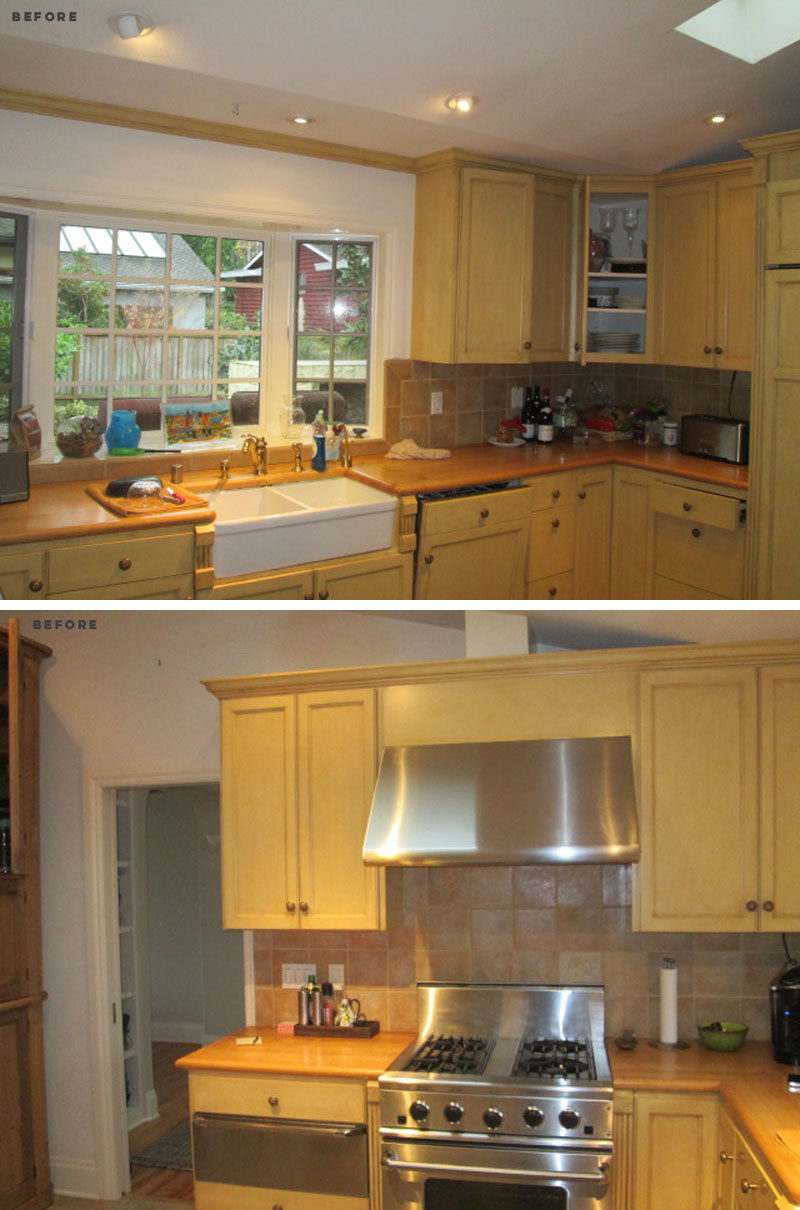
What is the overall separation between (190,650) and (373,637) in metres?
0.86

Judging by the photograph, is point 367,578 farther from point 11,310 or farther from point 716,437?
point 716,437

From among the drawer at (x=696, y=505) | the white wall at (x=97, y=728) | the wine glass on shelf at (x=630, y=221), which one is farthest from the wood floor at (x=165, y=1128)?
the wine glass on shelf at (x=630, y=221)

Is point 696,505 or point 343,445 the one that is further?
point 343,445

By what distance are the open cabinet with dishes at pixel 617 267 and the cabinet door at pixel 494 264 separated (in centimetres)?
38

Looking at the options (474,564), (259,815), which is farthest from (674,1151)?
(474,564)

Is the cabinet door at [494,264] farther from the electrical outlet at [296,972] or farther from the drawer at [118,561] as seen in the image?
the electrical outlet at [296,972]

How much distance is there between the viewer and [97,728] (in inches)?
199

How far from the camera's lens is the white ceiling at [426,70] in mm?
3420

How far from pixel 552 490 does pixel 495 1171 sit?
116 inches

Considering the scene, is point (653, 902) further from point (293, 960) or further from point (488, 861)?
point (293, 960)

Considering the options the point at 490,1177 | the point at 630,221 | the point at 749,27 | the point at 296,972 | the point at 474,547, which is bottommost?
the point at 490,1177

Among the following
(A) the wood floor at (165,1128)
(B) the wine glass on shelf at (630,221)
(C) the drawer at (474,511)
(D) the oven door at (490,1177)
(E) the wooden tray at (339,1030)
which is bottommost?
(A) the wood floor at (165,1128)

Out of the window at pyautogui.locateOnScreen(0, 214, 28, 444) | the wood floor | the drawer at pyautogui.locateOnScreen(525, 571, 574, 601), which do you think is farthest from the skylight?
the wood floor

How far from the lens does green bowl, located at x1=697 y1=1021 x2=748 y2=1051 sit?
3705 mm
